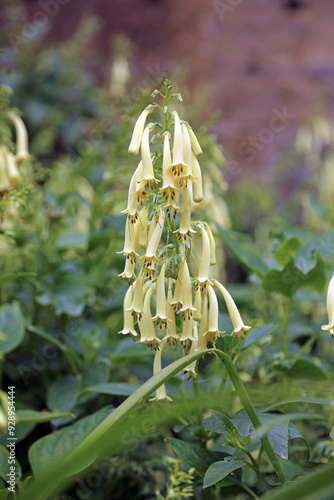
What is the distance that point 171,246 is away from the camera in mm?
620

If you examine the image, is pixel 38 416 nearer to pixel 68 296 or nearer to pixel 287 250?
pixel 68 296

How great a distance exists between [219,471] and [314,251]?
43cm

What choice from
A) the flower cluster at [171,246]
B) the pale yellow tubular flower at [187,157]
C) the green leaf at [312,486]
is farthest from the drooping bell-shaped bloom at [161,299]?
the green leaf at [312,486]

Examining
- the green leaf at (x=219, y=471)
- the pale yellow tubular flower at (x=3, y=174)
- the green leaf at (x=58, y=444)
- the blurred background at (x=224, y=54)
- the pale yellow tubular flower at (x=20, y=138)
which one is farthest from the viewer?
the blurred background at (x=224, y=54)

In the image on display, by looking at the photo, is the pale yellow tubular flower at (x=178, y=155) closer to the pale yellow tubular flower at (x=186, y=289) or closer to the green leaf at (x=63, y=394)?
the pale yellow tubular flower at (x=186, y=289)

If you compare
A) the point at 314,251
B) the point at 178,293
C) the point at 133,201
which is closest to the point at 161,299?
the point at 178,293

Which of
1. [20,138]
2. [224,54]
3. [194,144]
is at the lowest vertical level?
[194,144]

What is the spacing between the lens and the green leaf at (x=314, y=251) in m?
0.82

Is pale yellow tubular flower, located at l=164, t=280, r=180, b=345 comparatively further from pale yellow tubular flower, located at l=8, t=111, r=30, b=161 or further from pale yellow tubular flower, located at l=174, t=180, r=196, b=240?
pale yellow tubular flower, located at l=8, t=111, r=30, b=161

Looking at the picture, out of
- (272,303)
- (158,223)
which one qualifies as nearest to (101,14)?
(272,303)

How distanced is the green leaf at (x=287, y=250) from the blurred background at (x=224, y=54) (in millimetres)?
2034

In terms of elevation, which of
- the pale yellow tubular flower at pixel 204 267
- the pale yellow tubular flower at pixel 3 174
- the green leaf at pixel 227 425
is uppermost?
the pale yellow tubular flower at pixel 3 174

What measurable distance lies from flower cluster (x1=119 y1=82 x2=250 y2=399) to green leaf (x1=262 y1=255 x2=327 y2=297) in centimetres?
21

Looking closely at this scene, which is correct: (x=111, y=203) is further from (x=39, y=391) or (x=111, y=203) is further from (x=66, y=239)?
(x=39, y=391)
